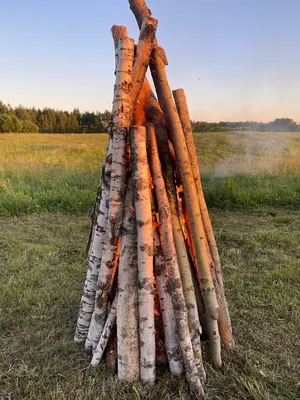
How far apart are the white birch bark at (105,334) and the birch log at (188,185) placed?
592 mm

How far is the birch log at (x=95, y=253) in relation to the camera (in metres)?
2.48

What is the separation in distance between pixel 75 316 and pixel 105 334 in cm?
90

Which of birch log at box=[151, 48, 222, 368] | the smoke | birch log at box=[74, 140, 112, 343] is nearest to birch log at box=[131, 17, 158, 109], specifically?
birch log at box=[151, 48, 222, 368]

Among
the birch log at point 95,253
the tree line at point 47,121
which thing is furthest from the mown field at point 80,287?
the tree line at point 47,121

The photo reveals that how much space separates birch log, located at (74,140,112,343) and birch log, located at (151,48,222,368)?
0.44 meters

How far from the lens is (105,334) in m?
2.56

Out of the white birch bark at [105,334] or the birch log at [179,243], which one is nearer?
the birch log at [179,243]

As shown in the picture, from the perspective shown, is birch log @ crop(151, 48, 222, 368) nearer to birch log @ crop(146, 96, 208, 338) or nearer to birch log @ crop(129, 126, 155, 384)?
birch log @ crop(146, 96, 208, 338)

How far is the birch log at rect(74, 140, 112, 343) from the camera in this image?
2480 mm

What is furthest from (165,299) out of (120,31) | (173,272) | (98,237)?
(120,31)

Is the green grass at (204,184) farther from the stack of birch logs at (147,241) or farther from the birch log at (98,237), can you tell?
the stack of birch logs at (147,241)

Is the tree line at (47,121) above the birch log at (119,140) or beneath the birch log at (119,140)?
beneath

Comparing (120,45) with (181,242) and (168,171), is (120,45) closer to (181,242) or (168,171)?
(168,171)

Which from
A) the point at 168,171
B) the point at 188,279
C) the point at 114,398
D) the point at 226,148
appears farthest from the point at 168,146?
the point at 226,148
